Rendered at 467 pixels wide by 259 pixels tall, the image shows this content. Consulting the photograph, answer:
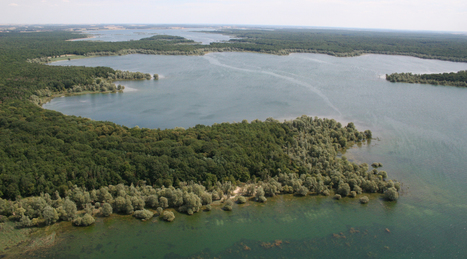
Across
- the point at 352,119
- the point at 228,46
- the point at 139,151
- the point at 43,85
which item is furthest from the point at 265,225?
the point at 228,46

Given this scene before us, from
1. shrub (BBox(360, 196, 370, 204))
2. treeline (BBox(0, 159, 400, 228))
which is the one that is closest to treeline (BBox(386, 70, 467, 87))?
treeline (BBox(0, 159, 400, 228))

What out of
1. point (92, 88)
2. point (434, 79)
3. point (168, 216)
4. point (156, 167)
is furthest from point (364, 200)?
point (434, 79)

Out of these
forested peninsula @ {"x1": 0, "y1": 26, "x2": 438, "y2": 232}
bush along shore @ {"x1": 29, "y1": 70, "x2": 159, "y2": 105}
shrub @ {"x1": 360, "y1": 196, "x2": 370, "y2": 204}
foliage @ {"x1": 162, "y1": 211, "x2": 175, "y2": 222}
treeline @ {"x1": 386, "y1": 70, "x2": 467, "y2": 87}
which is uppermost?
treeline @ {"x1": 386, "y1": 70, "x2": 467, "y2": 87}

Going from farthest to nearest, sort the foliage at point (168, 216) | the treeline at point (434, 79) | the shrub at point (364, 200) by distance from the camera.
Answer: the treeline at point (434, 79) < the shrub at point (364, 200) < the foliage at point (168, 216)

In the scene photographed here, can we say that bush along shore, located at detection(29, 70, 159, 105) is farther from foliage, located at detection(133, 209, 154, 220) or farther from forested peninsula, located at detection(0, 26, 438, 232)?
foliage, located at detection(133, 209, 154, 220)

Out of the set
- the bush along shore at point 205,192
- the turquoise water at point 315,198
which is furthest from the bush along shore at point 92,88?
the bush along shore at point 205,192

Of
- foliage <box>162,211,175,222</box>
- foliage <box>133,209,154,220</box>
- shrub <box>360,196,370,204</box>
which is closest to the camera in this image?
foliage <box>133,209,154,220</box>

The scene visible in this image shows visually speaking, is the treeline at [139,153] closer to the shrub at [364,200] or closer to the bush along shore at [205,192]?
the bush along shore at [205,192]
